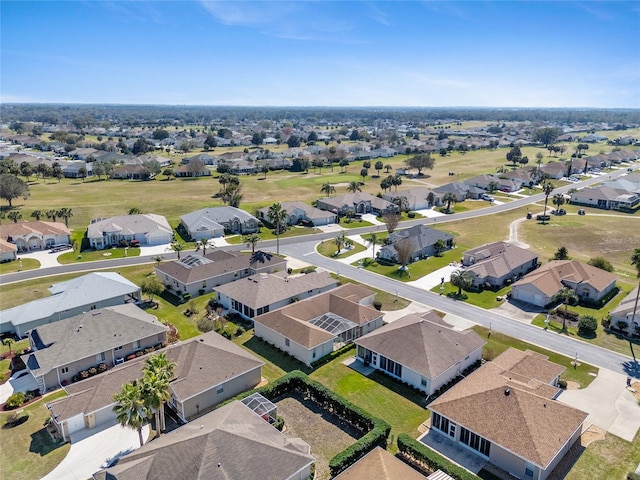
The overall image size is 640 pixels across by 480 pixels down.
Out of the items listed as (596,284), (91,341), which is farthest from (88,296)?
(596,284)

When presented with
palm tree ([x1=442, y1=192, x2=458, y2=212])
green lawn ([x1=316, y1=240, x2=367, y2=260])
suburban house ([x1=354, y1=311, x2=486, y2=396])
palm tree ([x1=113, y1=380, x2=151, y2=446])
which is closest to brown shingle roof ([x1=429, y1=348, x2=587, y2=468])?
suburban house ([x1=354, y1=311, x2=486, y2=396])

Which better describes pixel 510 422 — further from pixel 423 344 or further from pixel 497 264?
pixel 497 264

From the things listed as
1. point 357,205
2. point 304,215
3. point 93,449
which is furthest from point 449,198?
point 93,449

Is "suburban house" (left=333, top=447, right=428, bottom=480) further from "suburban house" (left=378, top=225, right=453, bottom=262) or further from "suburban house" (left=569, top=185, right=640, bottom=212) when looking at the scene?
"suburban house" (left=569, top=185, right=640, bottom=212)

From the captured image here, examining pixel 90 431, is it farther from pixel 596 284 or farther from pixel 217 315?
pixel 596 284

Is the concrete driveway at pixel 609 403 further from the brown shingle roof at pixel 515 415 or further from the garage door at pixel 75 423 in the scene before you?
the garage door at pixel 75 423

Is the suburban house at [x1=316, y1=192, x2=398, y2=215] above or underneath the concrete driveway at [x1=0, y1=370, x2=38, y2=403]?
above
